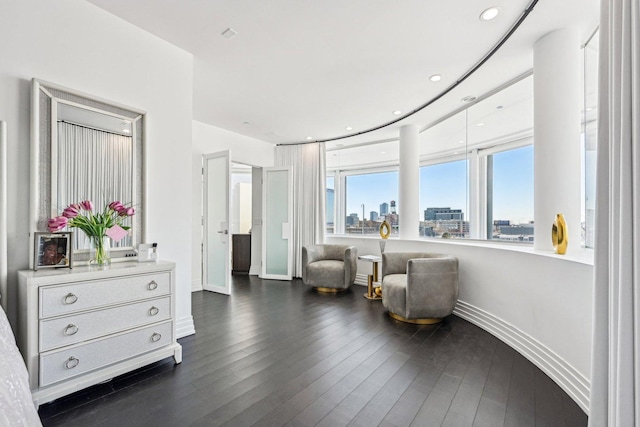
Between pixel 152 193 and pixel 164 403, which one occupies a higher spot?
pixel 152 193

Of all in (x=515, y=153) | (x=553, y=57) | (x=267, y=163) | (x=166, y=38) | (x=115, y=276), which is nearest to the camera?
(x=115, y=276)

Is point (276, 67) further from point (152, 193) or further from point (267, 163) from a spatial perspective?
point (267, 163)

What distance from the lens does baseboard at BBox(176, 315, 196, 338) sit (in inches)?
113

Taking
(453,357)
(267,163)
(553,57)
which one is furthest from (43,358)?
(267,163)

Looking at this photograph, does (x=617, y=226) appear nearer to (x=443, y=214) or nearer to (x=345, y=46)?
(x=345, y=46)

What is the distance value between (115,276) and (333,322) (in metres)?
2.26

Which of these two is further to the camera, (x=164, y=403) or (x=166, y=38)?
(x=166, y=38)

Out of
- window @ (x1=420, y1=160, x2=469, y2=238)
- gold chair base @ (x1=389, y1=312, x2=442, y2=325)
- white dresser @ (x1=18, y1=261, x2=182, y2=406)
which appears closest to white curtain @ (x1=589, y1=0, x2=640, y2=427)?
gold chair base @ (x1=389, y1=312, x2=442, y2=325)

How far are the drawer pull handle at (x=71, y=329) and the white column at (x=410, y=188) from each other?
4.27 metres

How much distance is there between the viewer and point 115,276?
81.2 inches

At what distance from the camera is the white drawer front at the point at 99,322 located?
1.78 meters

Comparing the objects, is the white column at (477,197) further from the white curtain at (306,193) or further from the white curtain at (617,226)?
the white curtain at (617,226)

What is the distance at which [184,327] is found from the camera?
292cm

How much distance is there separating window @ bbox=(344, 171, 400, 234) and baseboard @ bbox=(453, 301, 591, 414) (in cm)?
298
